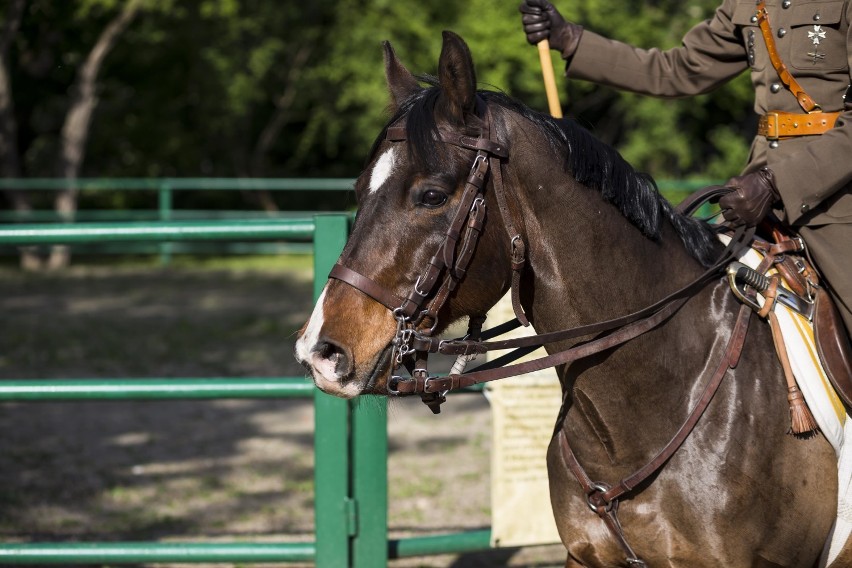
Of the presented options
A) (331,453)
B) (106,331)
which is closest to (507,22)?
(106,331)

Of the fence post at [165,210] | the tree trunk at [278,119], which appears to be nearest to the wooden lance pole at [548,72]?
the fence post at [165,210]

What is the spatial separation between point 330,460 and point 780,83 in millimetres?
2058

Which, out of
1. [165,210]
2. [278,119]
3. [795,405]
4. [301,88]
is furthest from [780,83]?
[278,119]

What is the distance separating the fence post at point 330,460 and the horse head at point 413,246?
1.26 metres

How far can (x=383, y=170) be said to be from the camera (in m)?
2.31

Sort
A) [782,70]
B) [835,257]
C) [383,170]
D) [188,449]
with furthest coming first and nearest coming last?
1. [188,449]
2. [782,70]
3. [835,257]
4. [383,170]

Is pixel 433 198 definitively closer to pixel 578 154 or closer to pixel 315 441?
pixel 578 154

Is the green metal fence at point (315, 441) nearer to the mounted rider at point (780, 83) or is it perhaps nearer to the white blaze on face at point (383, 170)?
the mounted rider at point (780, 83)

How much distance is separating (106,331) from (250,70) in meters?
14.1

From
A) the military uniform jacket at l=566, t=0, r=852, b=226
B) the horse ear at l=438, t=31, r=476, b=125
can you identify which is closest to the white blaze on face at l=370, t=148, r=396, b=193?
the horse ear at l=438, t=31, r=476, b=125

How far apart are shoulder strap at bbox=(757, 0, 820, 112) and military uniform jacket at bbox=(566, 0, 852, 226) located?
0.05 ft

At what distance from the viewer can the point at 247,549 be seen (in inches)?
148

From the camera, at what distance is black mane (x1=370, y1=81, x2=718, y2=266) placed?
2291 mm

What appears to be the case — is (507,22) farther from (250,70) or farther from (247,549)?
(247,549)
